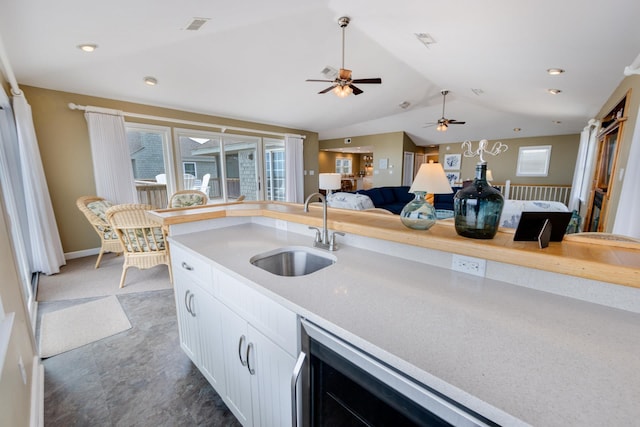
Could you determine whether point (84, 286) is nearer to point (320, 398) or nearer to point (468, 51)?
point (320, 398)

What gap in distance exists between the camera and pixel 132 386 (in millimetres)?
1699

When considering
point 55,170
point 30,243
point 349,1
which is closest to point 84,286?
point 30,243

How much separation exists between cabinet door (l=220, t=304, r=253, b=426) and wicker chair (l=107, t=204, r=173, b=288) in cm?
198

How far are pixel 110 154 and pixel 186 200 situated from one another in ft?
4.27

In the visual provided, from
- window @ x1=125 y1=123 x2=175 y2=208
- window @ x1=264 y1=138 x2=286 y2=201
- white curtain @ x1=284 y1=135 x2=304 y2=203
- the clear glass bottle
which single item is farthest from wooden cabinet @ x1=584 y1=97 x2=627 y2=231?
window @ x1=125 y1=123 x2=175 y2=208

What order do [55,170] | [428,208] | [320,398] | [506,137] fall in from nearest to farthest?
[320,398], [428,208], [55,170], [506,137]

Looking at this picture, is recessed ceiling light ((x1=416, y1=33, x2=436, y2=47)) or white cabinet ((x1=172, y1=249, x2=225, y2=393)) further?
recessed ceiling light ((x1=416, y1=33, x2=436, y2=47))

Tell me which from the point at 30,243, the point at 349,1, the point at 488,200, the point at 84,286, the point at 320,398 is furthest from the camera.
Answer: the point at 30,243

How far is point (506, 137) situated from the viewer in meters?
7.93

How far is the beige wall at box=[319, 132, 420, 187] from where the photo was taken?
8.19 meters

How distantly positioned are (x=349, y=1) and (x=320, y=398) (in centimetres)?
320

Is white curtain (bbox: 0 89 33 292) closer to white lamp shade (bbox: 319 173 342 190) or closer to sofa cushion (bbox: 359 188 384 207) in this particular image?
white lamp shade (bbox: 319 173 342 190)

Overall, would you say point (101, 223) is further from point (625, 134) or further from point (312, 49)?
point (625, 134)

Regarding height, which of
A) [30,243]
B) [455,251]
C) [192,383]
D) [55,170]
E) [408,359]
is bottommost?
[192,383]
